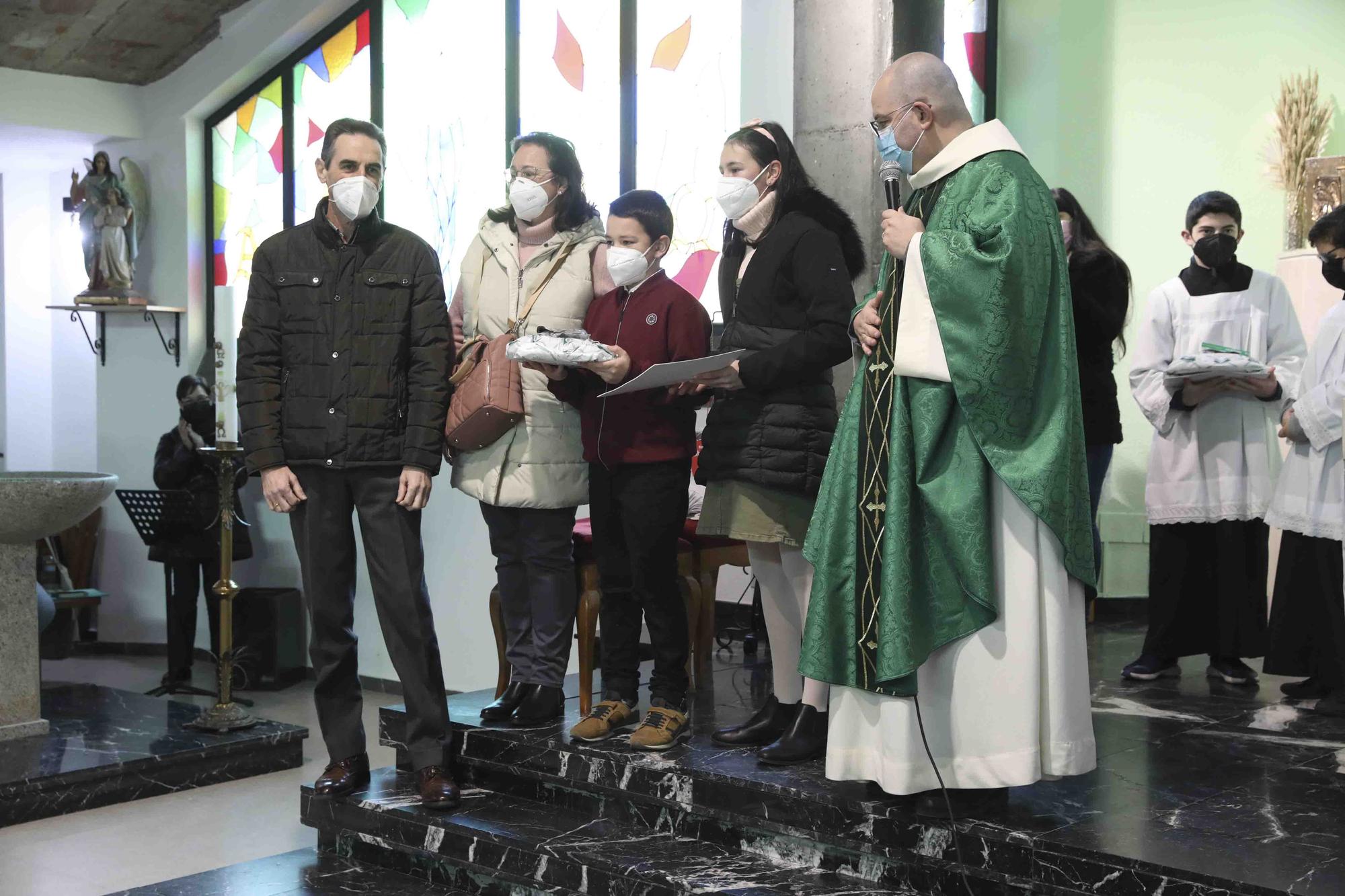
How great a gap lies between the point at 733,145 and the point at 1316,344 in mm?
1873

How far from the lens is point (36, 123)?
8000 mm

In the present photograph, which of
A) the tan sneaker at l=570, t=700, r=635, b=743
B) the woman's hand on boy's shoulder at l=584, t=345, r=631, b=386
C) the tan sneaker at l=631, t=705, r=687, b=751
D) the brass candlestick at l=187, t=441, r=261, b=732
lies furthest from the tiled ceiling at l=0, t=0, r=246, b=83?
the tan sneaker at l=631, t=705, r=687, b=751

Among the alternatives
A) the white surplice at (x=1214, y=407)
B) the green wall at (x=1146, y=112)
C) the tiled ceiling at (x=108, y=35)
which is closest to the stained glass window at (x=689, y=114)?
the green wall at (x=1146, y=112)

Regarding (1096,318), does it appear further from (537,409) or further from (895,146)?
(537,409)

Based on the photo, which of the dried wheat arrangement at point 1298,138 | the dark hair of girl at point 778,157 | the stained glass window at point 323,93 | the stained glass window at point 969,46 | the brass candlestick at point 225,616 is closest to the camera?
the dark hair of girl at point 778,157

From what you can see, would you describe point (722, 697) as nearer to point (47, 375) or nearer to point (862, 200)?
point (862, 200)

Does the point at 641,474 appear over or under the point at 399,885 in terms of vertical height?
→ over

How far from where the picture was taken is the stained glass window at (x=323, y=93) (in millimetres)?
7555

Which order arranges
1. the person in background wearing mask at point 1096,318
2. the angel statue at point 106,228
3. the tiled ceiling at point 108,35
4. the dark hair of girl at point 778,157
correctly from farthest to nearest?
the angel statue at point 106,228
the tiled ceiling at point 108,35
the person in background wearing mask at point 1096,318
the dark hair of girl at point 778,157

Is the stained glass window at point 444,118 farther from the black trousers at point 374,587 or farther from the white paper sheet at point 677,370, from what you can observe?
the white paper sheet at point 677,370

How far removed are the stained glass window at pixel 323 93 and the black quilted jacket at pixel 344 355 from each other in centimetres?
423

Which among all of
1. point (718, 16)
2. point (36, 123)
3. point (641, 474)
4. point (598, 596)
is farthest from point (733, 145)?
point (36, 123)

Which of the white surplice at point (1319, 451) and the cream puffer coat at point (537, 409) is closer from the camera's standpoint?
the cream puffer coat at point (537, 409)

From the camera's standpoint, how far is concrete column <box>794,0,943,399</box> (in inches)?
164
